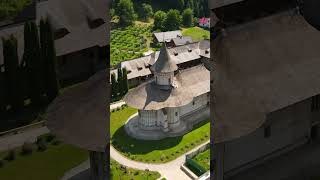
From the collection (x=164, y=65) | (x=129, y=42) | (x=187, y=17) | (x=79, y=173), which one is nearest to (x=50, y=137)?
(x=79, y=173)

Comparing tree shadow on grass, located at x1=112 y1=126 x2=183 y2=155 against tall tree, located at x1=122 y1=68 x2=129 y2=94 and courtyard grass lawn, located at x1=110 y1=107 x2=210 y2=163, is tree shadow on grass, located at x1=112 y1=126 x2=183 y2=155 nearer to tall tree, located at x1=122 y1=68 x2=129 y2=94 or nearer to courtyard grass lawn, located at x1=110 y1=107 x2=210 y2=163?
courtyard grass lawn, located at x1=110 y1=107 x2=210 y2=163

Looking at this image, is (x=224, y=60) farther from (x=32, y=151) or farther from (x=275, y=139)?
(x=32, y=151)

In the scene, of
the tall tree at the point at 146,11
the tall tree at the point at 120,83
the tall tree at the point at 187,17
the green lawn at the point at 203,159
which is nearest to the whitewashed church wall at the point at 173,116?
the green lawn at the point at 203,159

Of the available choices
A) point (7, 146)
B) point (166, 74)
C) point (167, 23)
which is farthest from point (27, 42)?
point (167, 23)

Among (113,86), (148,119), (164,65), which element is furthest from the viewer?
(113,86)

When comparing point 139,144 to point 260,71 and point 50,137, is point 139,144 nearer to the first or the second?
point 260,71

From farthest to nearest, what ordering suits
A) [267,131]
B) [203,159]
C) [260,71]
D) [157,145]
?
[157,145]
[203,159]
[267,131]
[260,71]

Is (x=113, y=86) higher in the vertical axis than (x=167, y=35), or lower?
lower
